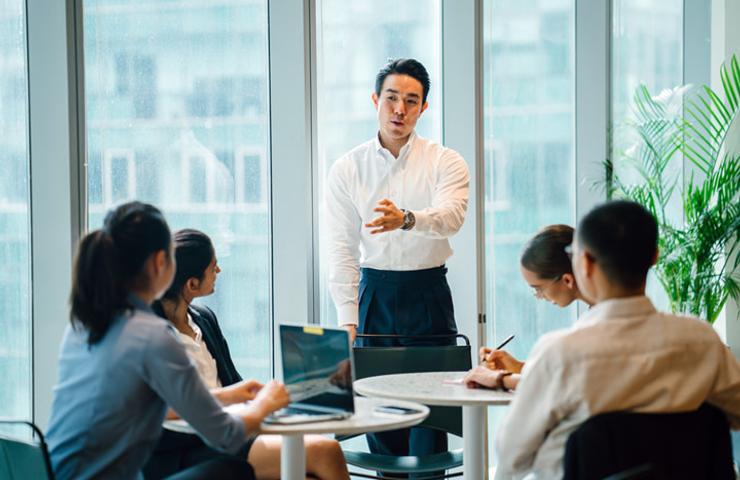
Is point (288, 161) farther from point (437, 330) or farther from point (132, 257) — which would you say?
point (132, 257)

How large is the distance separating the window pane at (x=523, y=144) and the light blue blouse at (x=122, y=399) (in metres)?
2.84

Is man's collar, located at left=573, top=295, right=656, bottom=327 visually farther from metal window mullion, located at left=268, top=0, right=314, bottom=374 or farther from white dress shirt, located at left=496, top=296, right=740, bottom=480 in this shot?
metal window mullion, located at left=268, top=0, right=314, bottom=374

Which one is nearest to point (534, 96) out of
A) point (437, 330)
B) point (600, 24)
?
point (600, 24)

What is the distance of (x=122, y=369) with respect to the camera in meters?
2.20

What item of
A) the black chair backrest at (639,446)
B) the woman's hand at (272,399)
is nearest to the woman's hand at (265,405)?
the woman's hand at (272,399)

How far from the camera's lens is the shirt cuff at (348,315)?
3.97 metres

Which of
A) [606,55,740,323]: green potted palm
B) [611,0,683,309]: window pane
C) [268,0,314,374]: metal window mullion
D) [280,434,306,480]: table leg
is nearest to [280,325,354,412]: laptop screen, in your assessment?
[280,434,306,480]: table leg

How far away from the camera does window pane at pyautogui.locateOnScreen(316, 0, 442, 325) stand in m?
4.68

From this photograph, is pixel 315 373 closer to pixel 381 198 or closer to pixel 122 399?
pixel 122 399

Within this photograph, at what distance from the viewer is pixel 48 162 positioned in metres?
4.57

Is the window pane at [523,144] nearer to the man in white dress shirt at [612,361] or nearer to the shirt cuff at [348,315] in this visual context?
the shirt cuff at [348,315]

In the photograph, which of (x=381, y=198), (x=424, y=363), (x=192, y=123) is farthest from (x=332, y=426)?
(x=192, y=123)

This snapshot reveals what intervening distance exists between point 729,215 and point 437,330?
5.34 ft

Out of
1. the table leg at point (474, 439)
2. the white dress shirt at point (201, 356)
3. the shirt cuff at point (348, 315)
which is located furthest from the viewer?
the shirt cuff at point (348, 315)
